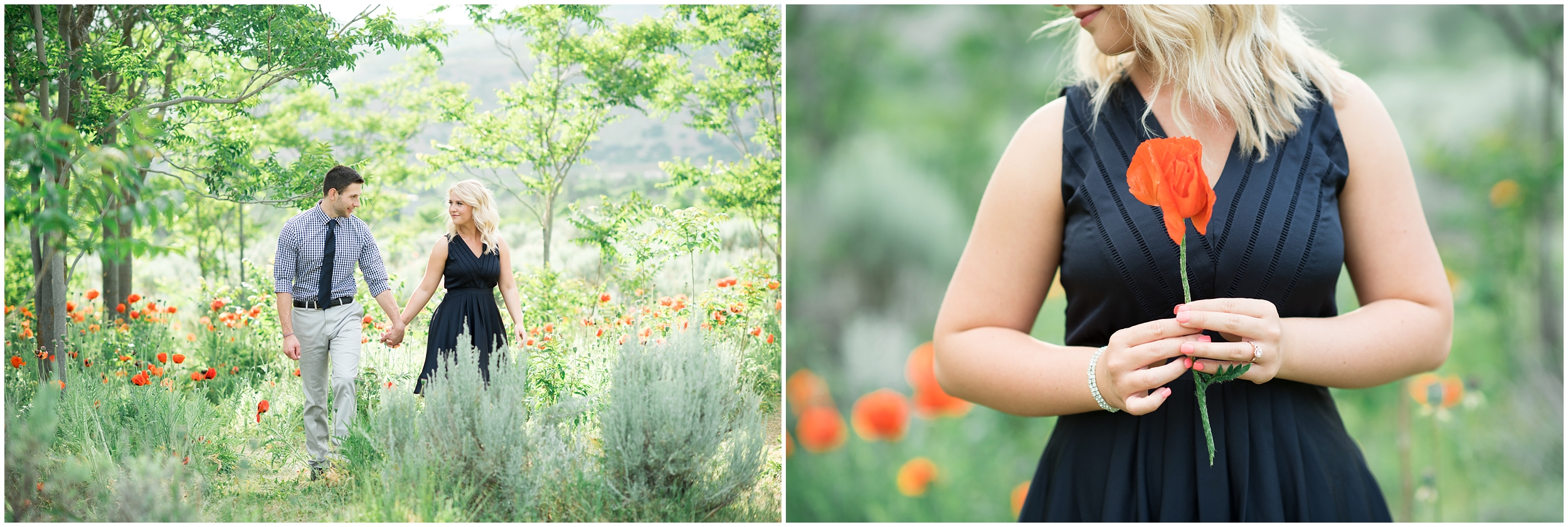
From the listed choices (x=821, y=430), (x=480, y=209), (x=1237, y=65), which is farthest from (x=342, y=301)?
(x=1237, y=65)

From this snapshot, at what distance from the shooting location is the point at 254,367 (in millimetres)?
2541

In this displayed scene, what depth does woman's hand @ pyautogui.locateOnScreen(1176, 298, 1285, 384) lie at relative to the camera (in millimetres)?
1248

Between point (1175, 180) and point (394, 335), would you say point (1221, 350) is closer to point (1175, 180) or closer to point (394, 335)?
point (1175, 180)

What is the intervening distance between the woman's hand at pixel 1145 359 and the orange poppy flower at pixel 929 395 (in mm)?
865

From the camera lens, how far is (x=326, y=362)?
251 cm

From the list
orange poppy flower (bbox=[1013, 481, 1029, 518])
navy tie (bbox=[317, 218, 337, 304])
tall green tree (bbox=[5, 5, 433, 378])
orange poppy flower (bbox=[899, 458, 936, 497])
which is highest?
tall green tree (bbox=[5, 5, 433, 378])

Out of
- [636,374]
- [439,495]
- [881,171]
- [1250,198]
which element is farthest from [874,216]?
[439,495]

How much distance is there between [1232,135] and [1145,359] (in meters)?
0.53

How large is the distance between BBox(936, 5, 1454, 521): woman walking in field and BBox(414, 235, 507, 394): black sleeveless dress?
63.3 inches

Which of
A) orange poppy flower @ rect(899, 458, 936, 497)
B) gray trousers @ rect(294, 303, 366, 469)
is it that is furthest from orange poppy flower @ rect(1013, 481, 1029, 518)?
gray trousers @ rect(294, 303, 366, 469)

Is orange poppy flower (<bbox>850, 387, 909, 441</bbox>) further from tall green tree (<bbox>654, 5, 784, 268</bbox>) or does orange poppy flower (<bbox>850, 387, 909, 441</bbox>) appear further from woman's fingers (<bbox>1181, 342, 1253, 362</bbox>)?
woman's fingers (<bbox>1181, 342, 1253, 362</bbox>)

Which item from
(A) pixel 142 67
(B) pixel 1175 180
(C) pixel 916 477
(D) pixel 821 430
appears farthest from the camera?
(A) pixel 142 67

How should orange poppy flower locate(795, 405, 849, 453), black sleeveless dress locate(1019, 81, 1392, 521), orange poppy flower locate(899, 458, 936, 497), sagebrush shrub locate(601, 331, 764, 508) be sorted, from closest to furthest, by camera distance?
black sleeveless dress locate(1019, 81, 1392, 521), orange poppy flower locate(899, 458, 936, 497), orange poppy flower locate(795, 405, 849, 453), sagebrush shrub locate(601, 331, 764, 508)

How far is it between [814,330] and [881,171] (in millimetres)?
573
